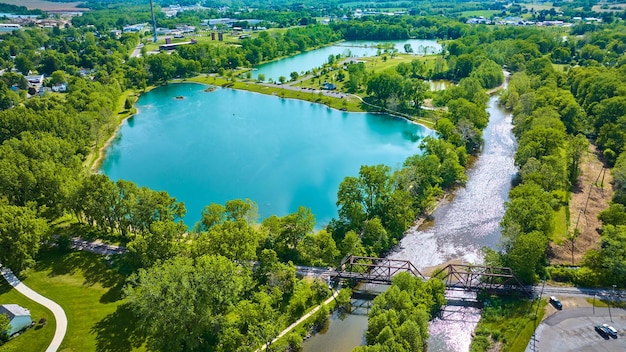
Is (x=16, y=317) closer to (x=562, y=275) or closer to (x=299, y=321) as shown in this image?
(x=299, y=321)

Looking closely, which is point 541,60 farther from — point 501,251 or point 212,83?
point 212,83

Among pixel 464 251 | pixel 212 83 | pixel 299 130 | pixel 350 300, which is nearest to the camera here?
pixel 350 300

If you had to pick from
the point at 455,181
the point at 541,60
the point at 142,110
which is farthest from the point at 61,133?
the point at 541,60

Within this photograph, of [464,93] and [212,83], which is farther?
[212,83]

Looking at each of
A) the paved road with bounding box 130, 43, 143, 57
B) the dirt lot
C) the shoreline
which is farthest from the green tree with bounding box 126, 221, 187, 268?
the paved road with bounding box 130, 43, 143, 57

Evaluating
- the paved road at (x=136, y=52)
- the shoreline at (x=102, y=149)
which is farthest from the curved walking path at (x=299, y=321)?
the paved road at (x=136, y=52)

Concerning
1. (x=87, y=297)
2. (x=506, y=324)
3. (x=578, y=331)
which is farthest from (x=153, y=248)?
(x=578, y=331)
